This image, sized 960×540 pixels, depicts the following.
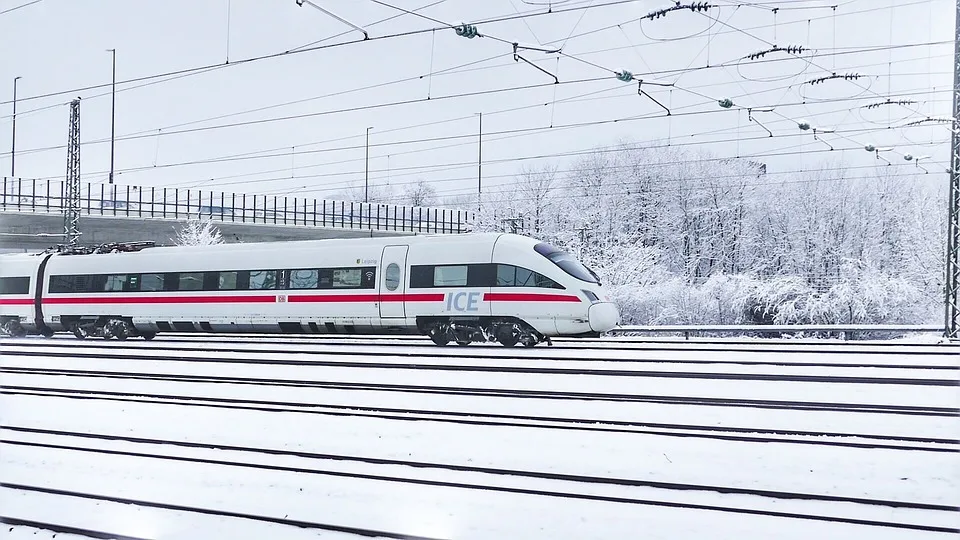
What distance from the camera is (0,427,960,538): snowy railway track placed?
5785mm

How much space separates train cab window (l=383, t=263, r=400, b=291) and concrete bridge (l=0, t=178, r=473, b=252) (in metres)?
24.5

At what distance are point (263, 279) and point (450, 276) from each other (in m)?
5.49

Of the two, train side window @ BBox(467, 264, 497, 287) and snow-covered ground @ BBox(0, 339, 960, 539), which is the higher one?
train side window @ BBox(467, 264, 497, 287)

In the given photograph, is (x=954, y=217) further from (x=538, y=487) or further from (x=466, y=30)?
(x=538, y=487)

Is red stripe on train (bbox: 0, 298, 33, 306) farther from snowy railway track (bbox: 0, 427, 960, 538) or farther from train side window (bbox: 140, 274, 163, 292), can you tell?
snowy railway track (bbox: 0, 427, 960, 538)

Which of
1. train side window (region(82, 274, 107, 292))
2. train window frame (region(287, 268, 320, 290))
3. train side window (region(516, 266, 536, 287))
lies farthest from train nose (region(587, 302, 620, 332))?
train side window (region(82, 274, 107, 292))

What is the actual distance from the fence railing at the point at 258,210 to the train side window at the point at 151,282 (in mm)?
22351

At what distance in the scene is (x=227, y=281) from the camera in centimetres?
2141

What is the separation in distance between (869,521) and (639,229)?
37.9 m

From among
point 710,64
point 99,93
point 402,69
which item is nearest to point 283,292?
point 402,69

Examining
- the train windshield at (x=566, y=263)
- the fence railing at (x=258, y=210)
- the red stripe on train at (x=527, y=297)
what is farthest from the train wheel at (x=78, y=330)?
the fence railing at (x=258, y=210)

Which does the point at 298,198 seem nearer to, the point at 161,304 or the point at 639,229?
the point at 639,229

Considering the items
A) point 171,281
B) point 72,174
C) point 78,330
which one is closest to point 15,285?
point 78,330

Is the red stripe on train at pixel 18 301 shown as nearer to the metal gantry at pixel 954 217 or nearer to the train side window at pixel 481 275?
the train side window at pixel 481 275
